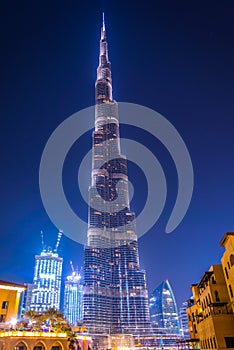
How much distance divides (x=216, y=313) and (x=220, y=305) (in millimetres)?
1261

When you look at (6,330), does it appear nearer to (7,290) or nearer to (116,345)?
(7,290)

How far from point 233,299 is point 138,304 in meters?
160

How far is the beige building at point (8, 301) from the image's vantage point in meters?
56.4

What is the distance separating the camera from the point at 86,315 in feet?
558

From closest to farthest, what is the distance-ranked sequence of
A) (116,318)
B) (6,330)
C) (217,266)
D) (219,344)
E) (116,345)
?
1. (219,344)
2. (217,266)
3. (6,330)
4. (116,345)
5. (116,318)

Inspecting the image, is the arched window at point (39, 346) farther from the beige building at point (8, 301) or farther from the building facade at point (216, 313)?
the building facade at point (216, 313)

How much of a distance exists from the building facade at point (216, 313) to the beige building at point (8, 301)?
3470 cm

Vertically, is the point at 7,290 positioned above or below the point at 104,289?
below

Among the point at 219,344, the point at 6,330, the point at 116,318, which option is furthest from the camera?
the point at 116,318

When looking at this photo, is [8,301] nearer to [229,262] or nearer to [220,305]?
[220,305]

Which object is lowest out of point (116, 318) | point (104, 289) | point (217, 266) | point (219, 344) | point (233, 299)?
point (219, 344)

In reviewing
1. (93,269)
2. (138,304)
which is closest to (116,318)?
(138,304)

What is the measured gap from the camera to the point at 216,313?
4131 centimetres

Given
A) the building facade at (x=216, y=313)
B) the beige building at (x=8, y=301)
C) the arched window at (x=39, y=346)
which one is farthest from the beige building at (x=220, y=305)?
the beige building at (x=8, y=301)
